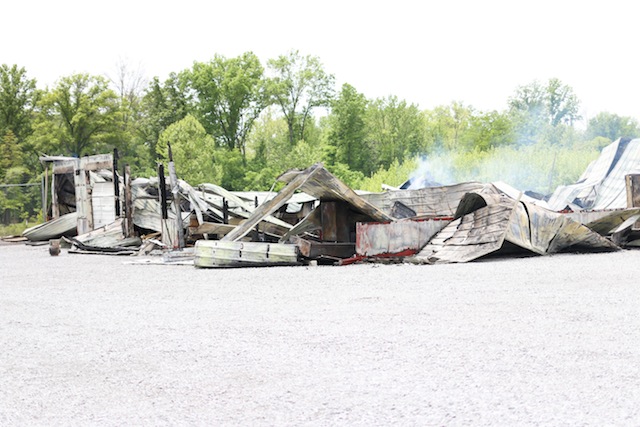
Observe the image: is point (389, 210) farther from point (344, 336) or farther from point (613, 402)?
point (613, 402)

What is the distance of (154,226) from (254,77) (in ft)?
153

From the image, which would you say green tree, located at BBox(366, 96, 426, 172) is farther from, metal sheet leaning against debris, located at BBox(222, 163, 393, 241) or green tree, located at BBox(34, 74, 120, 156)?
metal sheet leaning against debris, located at BBox(222, 163, 393, 241)

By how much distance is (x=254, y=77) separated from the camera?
66.7 meters

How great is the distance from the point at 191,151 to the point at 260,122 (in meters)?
19.9

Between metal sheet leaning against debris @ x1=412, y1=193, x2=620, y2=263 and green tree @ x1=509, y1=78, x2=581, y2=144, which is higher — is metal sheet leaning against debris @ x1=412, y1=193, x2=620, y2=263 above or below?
below

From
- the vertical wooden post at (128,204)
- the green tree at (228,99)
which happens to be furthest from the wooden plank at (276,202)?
the green tree at (228,99)

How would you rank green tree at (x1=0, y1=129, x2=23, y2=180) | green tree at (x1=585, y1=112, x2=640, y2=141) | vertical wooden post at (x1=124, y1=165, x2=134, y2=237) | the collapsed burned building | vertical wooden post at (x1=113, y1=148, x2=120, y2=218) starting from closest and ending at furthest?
the collapsed burned building → vertical wooden post at (x1=124, y1=165, x2=134, y2=237) → vertical wooden post at (x1=113, y1=148, x2=120, y2=218) → green tree at (x1=0, y1=129, x2=23, y2=180) → green tree at (x1=585, y1=112, x2=640, y2=141)

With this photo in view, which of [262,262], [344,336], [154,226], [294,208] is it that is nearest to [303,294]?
A: [344,336]

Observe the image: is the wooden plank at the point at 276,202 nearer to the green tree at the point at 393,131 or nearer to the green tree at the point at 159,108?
the green tree at the point at 159,108

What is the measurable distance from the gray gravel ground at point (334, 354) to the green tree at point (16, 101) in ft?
170

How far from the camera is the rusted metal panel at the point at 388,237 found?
533 inches

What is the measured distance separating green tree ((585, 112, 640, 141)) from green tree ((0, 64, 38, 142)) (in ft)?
176

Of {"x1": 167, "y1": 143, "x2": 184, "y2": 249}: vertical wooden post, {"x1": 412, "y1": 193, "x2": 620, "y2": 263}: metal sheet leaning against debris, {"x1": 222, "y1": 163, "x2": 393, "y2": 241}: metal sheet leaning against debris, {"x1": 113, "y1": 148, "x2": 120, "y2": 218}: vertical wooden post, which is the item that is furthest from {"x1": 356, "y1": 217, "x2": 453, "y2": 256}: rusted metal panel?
{"x1": 113, "y1": 148, "x2": 120, "y2": 218}: vertical wooden post

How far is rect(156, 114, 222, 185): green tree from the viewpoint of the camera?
50562 millimetres
